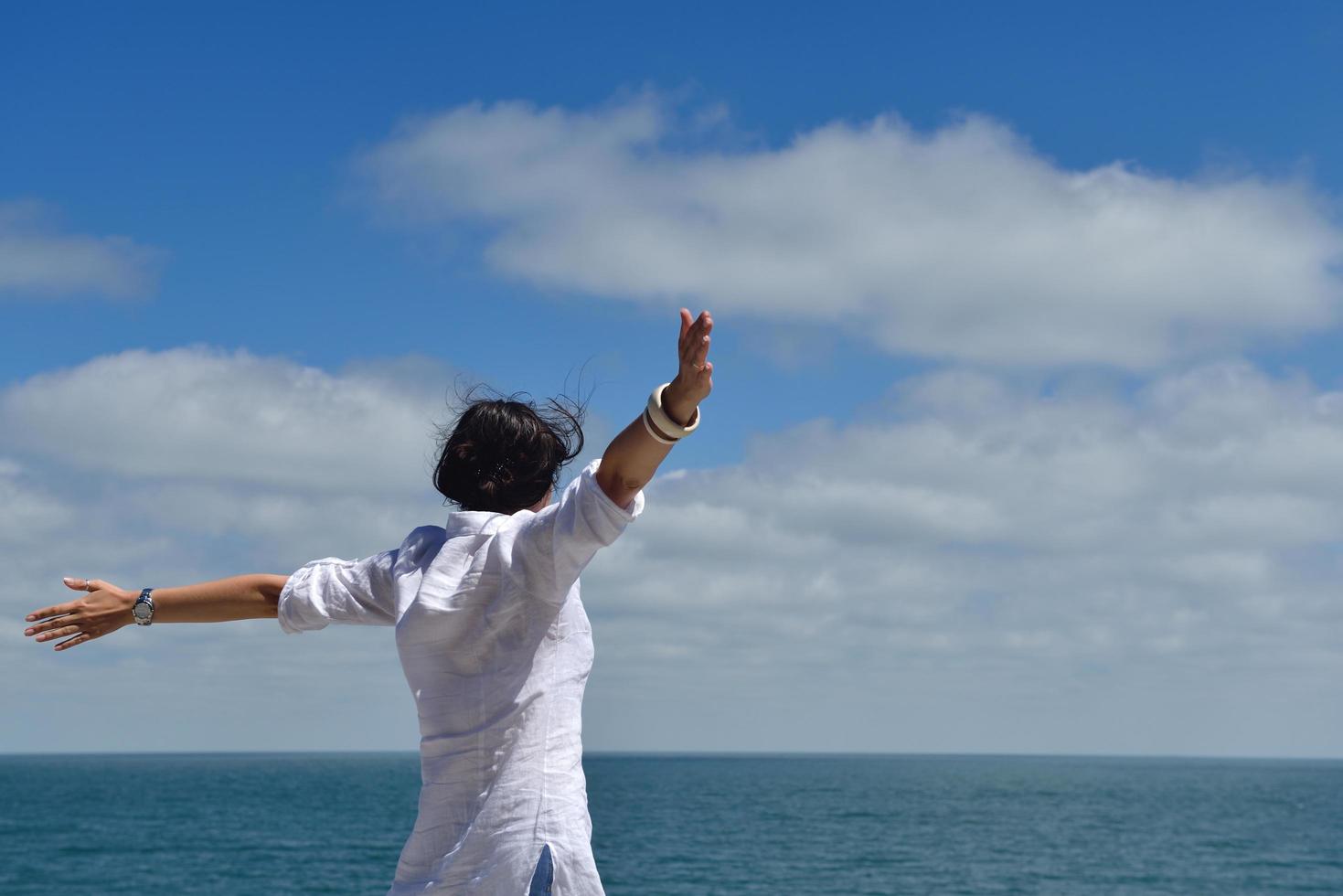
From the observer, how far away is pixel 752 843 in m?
76.6

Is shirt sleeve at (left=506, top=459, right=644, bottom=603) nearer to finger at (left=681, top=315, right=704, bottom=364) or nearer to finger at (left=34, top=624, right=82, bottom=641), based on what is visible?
finger at (left=681, top=315, right=704, bottom=364)

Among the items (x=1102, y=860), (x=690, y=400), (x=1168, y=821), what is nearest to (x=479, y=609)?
(x=690, y=400)

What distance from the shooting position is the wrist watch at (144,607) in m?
3.24

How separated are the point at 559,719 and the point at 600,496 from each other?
58cm

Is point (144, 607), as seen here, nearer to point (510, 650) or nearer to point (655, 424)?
point (510, 650)

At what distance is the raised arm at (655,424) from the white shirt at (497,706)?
0.58 ft

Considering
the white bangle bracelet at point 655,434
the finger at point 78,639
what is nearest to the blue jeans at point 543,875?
the white bangle bracelet at point 655,434

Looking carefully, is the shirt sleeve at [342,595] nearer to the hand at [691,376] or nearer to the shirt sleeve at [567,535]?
the shirt sleeve at [567,535]

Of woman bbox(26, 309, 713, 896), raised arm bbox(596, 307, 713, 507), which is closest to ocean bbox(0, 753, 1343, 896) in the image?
woman bbox(26, 309, 713, 896)

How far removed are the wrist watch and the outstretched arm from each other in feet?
0.03

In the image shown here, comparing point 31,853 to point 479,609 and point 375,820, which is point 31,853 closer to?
point 375,820

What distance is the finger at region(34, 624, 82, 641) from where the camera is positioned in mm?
3175

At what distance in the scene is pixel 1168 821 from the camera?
102 meters

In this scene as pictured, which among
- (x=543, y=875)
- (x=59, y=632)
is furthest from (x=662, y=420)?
(x=59, y=632)
